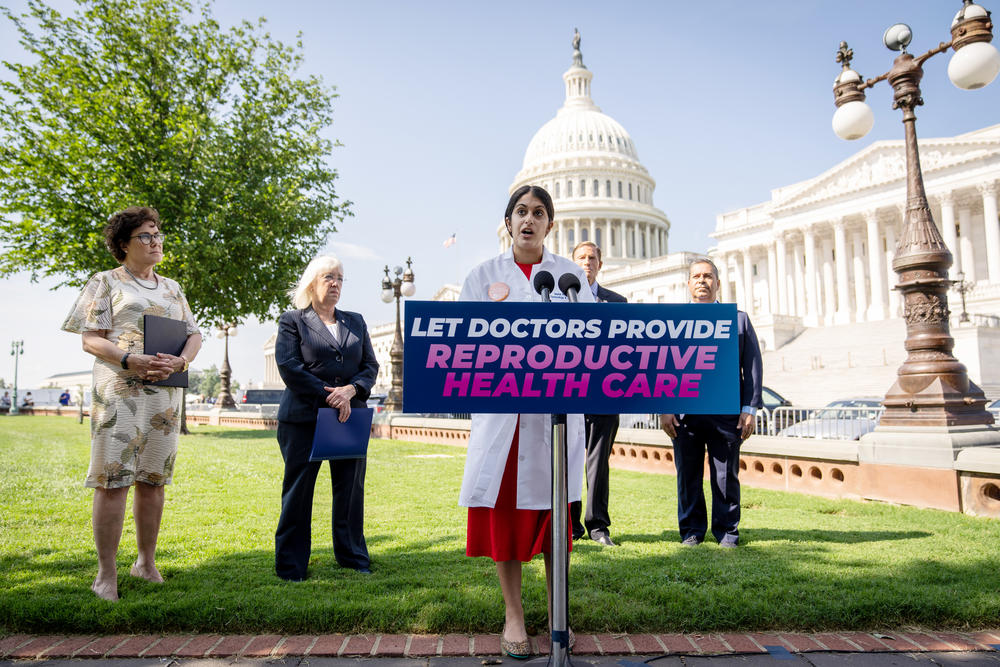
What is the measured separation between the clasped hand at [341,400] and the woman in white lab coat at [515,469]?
4.83 ft

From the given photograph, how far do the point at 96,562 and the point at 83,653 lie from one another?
1.85 metres

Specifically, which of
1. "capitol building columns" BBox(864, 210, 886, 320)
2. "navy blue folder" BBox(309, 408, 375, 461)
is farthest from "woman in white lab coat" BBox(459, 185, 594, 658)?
"capitol building columns" BBox(864, 210, 886, 320)

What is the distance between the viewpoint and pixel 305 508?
15.3 ft

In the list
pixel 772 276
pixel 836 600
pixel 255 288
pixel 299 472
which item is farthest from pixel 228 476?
pixel 772 276

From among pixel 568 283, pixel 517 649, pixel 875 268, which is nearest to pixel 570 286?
pixel 568 283

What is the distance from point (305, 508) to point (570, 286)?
8.83ft

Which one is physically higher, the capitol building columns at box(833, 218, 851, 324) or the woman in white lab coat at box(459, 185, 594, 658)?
the capitol building columns at box(833, 218, 851, 324)

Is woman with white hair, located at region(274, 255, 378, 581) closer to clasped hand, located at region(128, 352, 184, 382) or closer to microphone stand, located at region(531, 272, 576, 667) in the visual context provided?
clasped hand, located at region(128, 352, 184, 382)

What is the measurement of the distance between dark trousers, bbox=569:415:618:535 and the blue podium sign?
273cm

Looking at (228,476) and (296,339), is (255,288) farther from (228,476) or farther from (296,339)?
(296,339)

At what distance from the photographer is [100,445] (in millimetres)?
4070

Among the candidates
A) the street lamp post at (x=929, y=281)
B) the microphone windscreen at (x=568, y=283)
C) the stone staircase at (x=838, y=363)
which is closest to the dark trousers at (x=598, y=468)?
the microphone windscreen at (x=568, y=283)

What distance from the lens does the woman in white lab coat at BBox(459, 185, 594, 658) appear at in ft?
11.0

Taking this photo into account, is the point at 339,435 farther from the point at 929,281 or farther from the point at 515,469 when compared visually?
the point at 929,281
